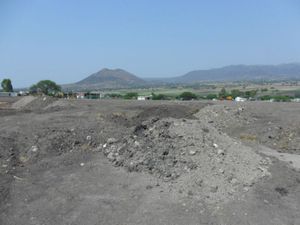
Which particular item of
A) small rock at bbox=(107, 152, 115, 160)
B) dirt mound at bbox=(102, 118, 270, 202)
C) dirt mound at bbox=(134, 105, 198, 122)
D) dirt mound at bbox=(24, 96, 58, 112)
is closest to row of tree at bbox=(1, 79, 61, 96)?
dirt mound at bbox=(24, 96, 58, 112)

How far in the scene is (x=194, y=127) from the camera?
1362cm

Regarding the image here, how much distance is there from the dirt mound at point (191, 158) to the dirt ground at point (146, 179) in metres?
0.03

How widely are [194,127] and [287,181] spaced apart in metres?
3.38

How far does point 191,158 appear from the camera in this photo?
11680 mm

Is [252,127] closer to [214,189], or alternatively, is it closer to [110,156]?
[110,156]

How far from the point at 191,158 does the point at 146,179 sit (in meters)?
1.37

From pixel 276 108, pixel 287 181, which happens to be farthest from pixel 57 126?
pixel 276 108

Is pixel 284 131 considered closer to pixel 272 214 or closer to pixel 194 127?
pixel 194 127

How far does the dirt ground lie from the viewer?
9.41 meters

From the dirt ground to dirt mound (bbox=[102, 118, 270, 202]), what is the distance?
3 cm

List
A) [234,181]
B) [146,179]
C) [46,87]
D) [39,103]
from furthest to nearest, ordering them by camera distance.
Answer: [46,87], [39,103], [146,179], [234,181]

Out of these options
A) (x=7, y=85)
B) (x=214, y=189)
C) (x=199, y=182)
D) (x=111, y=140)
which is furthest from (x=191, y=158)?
(x=7, y=85)

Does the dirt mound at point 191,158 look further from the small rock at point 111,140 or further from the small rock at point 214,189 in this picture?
the small rock at point 111,140

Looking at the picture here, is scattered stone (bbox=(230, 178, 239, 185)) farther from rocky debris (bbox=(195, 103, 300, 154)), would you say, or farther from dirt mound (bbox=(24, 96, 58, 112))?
dirt mound (bbox=(24, 96, 58, 112))
